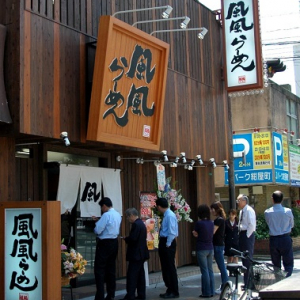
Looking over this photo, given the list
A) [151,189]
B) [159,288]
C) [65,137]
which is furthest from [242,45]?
[65,137]

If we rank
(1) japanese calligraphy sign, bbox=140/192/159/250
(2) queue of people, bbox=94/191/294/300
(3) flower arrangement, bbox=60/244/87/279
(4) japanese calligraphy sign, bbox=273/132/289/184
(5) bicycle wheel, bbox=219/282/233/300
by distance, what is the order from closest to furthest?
1. (5) bicycle wheel, bbox=219/282/233/300
2. (3) flower arrangement, bbox=60/244/87/279
3. (2) queue of people, bbox=94/191/294/300
4. (1) japanese calligraphy sign, bbox=140/192/159/250
5. (4) japanese calligraphy sign, bbox=273/132/289/184

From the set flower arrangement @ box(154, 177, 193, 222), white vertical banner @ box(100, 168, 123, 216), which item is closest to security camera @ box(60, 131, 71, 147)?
white vertical banner @ box(100, 168, 123, 216)

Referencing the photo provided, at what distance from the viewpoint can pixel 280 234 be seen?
1053cm

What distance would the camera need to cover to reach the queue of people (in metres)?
9.74

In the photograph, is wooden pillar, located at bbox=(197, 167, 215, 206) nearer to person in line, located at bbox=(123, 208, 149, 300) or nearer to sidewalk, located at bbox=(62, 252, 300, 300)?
sidewalk, located at bbox=(62, 252, 300, 300)

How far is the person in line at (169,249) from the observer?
10.5 metres

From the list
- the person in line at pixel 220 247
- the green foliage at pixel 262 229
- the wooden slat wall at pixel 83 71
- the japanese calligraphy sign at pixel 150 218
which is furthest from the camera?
the green foliage at pixel 262 229

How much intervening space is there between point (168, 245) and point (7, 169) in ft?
11.6

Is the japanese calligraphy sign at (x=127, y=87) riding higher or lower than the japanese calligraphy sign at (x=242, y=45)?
lower

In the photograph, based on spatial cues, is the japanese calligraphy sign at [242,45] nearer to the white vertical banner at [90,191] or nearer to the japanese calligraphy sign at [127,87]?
the japanese calligraphy sign at [127,87]

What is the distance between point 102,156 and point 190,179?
420 centimetres

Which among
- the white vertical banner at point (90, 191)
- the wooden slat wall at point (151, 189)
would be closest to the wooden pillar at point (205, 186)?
the wooden slat wall at point (151, 189)

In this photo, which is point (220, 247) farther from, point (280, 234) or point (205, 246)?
point (280, 234)

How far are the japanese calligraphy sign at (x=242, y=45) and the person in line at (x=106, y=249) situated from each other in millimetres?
7293
